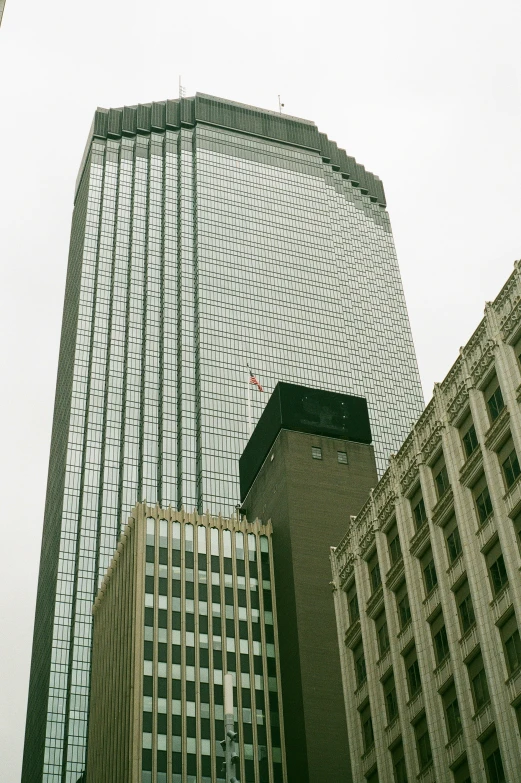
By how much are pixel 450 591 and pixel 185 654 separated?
5271cm

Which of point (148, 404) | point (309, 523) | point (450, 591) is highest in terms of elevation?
point (148, 404)

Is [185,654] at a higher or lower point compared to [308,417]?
lower

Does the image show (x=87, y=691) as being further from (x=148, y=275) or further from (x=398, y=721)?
(x=398, y=721)

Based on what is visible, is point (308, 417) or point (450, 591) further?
point (308, 417)

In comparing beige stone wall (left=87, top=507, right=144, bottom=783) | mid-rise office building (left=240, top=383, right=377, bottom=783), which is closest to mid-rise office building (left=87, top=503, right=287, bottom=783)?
beige stone wall (left=87, top=507, right=144, bottom=783)

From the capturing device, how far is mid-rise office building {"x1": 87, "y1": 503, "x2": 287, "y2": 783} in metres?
96.4

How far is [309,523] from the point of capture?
10688cm

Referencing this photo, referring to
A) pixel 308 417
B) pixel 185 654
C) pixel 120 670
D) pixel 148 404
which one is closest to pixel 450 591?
pixel 185 654

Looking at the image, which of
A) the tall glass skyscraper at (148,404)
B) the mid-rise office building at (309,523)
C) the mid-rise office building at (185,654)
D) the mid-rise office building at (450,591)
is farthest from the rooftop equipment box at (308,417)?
the mid-rise office building at (450,591)

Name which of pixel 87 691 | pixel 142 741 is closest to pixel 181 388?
pixel 87 691

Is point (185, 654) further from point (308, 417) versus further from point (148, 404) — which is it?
point (148, 404)

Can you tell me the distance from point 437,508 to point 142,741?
49464mm

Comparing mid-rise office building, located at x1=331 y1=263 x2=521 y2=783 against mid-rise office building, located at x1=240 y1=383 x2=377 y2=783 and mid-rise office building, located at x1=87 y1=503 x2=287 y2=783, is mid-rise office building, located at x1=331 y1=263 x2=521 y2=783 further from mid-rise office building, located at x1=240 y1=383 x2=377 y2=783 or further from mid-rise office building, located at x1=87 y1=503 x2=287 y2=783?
mid-rise office building, located at x1=87 y1=503 x2=287 y2=783

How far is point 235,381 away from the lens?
180625 mm
